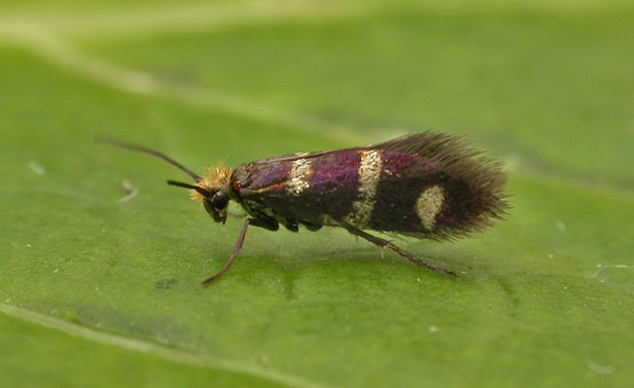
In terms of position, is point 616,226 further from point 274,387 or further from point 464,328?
point 274,387

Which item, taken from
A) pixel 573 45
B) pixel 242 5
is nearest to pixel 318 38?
pixel 242 5

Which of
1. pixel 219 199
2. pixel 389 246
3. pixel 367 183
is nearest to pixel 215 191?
pixel 219 199

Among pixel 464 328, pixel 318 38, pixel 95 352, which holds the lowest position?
pixel 95 352

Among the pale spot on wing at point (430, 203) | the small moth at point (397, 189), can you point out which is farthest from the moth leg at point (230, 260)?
the pale spot on wing at point (430, 203)

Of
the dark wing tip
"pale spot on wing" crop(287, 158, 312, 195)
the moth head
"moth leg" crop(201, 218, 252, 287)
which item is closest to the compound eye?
the moth head

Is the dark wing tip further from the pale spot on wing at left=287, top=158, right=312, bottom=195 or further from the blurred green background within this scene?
the pale spot on wing at left=287, top=158, right=312, bottom=195

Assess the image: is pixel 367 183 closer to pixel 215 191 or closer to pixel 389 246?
pixel 389 246

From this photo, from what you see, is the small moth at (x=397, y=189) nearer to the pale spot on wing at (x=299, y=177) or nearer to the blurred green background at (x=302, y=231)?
the pale spot on wing at (x=299, y=177)
